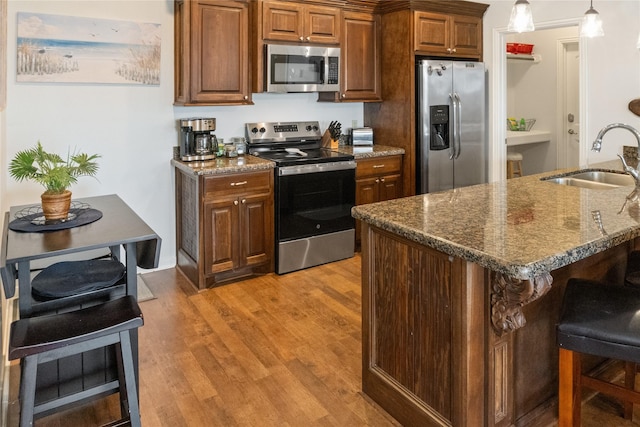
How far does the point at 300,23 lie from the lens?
13.4 ft

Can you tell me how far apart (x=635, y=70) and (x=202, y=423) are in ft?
13.0

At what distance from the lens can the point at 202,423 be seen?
212 cm

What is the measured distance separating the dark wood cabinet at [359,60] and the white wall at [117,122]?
78 centimetres

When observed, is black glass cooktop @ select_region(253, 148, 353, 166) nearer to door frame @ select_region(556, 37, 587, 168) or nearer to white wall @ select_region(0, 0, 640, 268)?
white wall @ select_region(0, 0, 640, 268)

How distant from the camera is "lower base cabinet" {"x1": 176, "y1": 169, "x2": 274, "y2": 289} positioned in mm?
3615

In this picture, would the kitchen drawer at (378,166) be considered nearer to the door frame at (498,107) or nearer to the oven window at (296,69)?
the oven window at (296,69)

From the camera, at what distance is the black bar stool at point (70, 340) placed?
1.65 metres

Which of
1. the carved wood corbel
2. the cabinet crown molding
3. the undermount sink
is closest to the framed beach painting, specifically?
the cabinet crown molding

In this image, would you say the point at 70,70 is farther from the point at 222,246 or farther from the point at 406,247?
the point at 406,247

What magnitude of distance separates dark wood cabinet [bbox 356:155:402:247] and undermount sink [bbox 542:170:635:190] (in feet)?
5.94

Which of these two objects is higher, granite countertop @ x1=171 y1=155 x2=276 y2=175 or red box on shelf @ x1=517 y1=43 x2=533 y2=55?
red box on shelf @ x1=517 y1=43 x2=533 y2=55

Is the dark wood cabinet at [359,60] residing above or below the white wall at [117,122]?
above

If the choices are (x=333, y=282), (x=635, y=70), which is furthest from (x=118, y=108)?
(x=635, y=70)

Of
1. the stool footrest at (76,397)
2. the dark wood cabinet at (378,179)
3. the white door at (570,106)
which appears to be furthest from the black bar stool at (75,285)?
the white door at (570,106)
